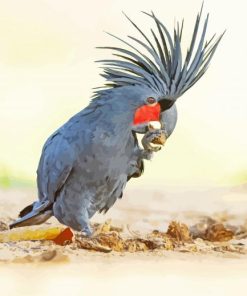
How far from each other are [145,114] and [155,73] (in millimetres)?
174

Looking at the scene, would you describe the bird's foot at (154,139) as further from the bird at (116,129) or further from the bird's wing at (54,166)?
the bird's wing at (54,166)

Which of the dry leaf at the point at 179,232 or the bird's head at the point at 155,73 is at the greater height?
the bird's head at the point at 155,73

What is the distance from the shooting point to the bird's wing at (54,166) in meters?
2.41

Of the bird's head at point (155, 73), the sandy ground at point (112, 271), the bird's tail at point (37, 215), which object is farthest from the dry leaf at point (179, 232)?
the bird's tail at point (37, 215)

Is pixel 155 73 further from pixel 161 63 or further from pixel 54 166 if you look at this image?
pixel 54 166

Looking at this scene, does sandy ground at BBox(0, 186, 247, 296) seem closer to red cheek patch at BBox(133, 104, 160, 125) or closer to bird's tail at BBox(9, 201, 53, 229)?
bird's tail at BBox(9, 201, 53, 229)

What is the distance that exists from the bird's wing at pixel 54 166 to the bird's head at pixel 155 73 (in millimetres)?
245

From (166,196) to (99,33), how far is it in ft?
2.41

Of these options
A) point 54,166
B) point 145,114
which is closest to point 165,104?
point 145,114

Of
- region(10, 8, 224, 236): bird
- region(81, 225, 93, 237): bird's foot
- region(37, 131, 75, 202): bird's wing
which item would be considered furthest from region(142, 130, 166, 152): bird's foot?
region(81, 225, 93, 237): bird's foot

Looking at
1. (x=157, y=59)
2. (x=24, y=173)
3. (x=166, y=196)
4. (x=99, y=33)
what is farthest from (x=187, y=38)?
(x=24, y=173)

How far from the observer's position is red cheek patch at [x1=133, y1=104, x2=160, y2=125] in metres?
2.38

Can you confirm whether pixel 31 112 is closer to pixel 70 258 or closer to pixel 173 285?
pixel 70 258

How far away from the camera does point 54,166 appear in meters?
2.43
